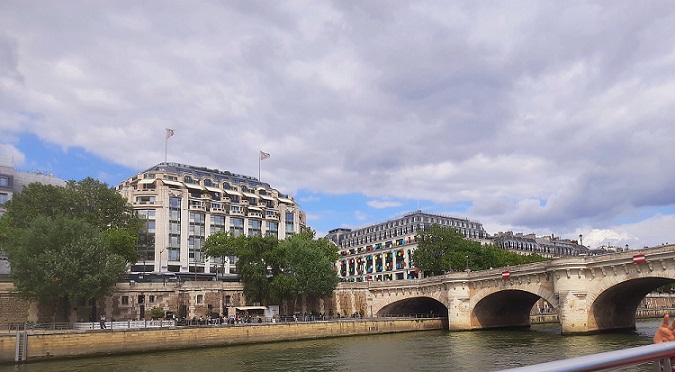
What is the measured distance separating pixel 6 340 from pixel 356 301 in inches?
2108

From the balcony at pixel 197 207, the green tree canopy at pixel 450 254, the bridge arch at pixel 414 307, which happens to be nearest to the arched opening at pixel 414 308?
the bridge arch at pixel 414 307

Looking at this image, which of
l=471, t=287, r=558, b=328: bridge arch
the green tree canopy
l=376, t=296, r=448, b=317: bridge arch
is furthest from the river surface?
the green tree canopy

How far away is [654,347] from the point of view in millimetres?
5188

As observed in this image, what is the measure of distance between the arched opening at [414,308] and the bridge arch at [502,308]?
12.3 m

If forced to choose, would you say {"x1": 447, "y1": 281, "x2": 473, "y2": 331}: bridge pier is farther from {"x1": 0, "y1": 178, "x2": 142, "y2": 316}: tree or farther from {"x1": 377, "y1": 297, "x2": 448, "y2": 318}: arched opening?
{"x1": 0, "y1": 178, "x2": 142, "y2": 316}: tree

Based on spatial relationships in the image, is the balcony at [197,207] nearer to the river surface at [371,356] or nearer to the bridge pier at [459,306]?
the river surface at [371,356]

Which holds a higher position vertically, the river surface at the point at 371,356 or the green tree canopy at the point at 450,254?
the green tree canopy at the point at 450,254

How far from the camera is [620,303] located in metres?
63.1

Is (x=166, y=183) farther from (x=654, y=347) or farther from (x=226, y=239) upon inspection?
(x=654, y=347)

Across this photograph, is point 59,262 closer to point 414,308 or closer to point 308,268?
point 308,268

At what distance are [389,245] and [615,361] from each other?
13506 centimetres

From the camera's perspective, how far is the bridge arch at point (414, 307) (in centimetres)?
9000

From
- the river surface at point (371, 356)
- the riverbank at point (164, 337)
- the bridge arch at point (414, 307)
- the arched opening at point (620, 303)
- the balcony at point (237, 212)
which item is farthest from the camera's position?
the balcony at point (237, 212)

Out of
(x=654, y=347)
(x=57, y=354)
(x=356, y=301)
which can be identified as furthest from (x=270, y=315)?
(x=654, y=347)
